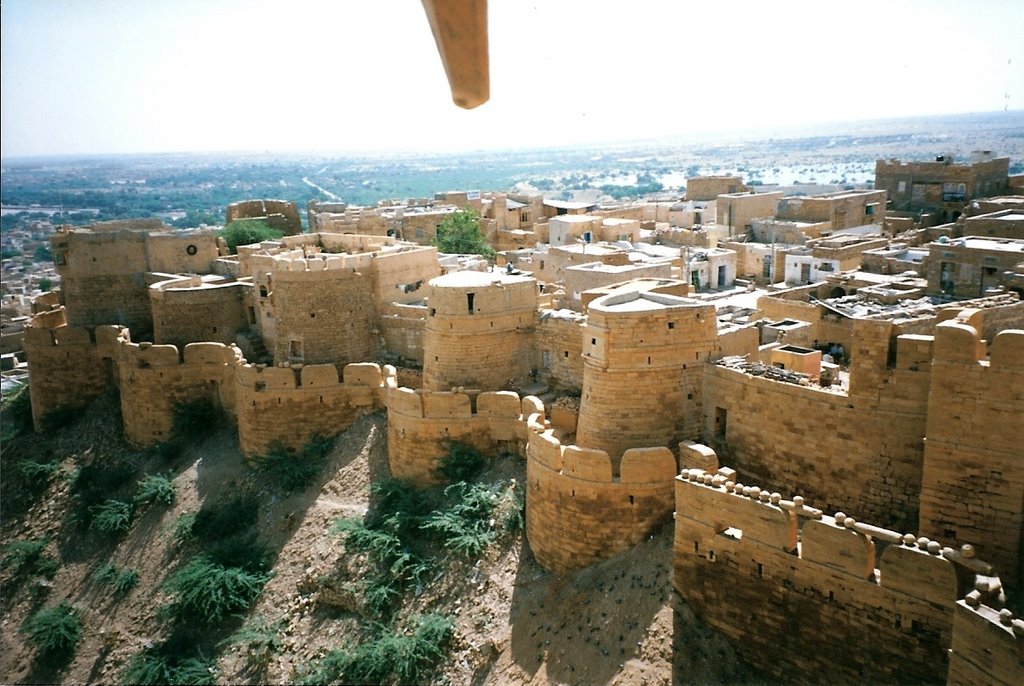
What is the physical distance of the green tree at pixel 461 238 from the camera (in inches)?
1292

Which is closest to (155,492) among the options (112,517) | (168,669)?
(112,517)

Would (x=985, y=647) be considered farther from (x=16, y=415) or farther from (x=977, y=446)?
(x=16, y=415)

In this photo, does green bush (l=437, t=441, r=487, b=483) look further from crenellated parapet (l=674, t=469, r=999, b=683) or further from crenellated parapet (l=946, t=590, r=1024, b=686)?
crenellated parapet (l=946, t=590, r=1024, b=686)

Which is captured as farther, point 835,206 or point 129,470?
point 835,206

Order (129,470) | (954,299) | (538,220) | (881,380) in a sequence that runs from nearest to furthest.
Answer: (881,380) < (954,299) < (129,470) < (538,220)

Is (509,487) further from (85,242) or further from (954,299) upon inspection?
(85,242)

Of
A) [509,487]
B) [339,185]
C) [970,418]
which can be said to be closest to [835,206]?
[509,487]

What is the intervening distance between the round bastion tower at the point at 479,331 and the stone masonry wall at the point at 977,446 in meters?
8.82

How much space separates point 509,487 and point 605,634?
4.45 m

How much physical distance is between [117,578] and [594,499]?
37.8 feet

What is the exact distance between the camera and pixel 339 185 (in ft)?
637

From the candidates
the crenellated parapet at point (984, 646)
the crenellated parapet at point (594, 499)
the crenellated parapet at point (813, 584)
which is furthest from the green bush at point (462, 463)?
the crenellated parapet at point (984, 646)

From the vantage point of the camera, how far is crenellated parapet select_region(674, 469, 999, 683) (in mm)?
8898

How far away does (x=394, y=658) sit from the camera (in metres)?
13.4
